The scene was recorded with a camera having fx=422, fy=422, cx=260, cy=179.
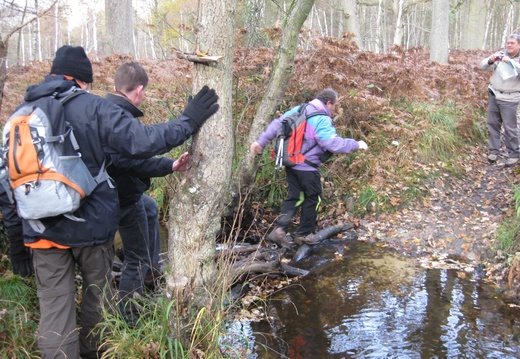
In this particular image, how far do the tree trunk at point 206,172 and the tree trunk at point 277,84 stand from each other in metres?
2.57

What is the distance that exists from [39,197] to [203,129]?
1.41 m

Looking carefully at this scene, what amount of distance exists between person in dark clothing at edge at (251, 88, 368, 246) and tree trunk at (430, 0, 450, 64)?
8942 millimetres

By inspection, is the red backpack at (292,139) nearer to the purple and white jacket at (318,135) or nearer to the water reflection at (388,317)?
the purple and white jacket at (318,135)

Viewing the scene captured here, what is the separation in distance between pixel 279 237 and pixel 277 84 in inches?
95.4

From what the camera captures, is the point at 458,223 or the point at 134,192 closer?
the point at 134,192

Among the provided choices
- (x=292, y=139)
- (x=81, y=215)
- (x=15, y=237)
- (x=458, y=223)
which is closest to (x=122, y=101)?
(x=81, y=215)

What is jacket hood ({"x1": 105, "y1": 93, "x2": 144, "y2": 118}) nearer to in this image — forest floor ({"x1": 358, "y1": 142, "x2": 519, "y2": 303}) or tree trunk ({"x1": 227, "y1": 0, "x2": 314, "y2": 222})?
tree trunk ({"x1": 227, "y1": 0, "x2": 314, "y2": 222})

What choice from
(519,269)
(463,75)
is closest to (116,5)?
(463,75)

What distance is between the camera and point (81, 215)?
3.16 m

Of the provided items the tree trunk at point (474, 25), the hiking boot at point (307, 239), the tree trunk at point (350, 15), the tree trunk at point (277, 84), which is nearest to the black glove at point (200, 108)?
the tree trunk at point (277, 84)

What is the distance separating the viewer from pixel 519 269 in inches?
210

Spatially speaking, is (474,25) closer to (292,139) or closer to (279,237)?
(292,139)

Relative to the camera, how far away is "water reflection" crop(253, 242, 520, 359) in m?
4.21

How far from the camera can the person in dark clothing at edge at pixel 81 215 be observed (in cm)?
312
